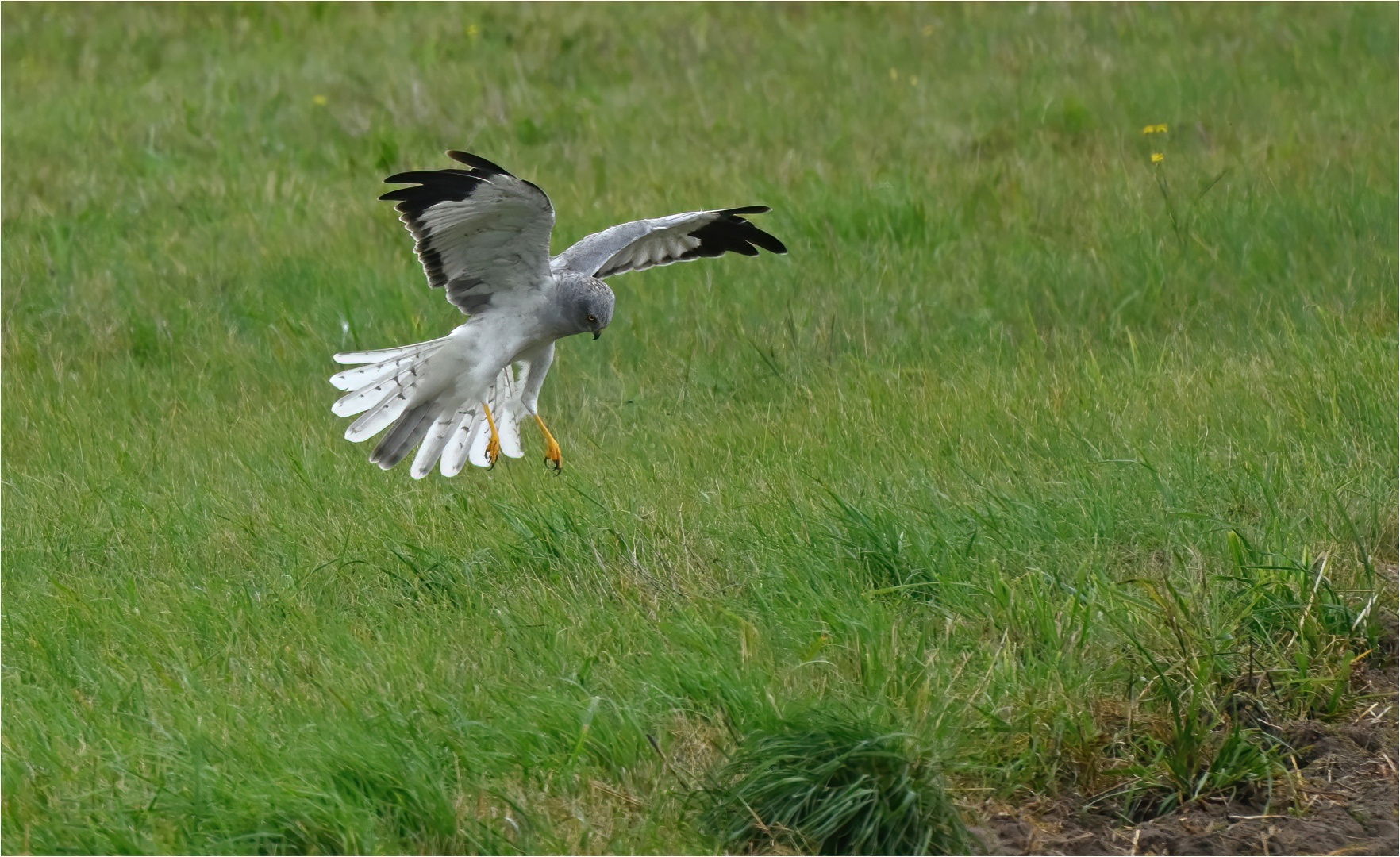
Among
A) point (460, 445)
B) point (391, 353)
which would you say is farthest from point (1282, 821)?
point (391, 353)

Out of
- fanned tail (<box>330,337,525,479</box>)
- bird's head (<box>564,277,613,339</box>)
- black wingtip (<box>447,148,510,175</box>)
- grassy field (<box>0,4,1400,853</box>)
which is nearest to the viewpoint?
grassy field (<box>0,4,1400,853</box>)

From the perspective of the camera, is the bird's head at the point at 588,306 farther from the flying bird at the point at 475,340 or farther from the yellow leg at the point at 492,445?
the yellow leg at the point at 492,445

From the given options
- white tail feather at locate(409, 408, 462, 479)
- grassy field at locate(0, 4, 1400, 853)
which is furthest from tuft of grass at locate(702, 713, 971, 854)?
white tail feather at locate(409, 408, 462, 479)

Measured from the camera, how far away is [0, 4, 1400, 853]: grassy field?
4312mm

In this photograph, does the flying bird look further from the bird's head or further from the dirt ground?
the dirt ground

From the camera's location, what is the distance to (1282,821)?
14.1ft

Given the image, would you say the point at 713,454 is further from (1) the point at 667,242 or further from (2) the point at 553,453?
(1) the point at 667,242

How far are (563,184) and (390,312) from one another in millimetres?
2243

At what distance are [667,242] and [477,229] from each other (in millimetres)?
1558

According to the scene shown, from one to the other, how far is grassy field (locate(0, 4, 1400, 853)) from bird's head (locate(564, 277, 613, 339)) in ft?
1.89

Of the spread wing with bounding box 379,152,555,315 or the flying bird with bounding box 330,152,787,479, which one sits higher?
the spread wing with bounding box 379,152,555,315

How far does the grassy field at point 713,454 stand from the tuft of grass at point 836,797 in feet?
0.16

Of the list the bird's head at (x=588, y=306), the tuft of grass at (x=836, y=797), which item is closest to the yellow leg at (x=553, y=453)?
the bird's head at (x=588, y=306)

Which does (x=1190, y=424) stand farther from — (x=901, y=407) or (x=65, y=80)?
(x=65, y=80)
